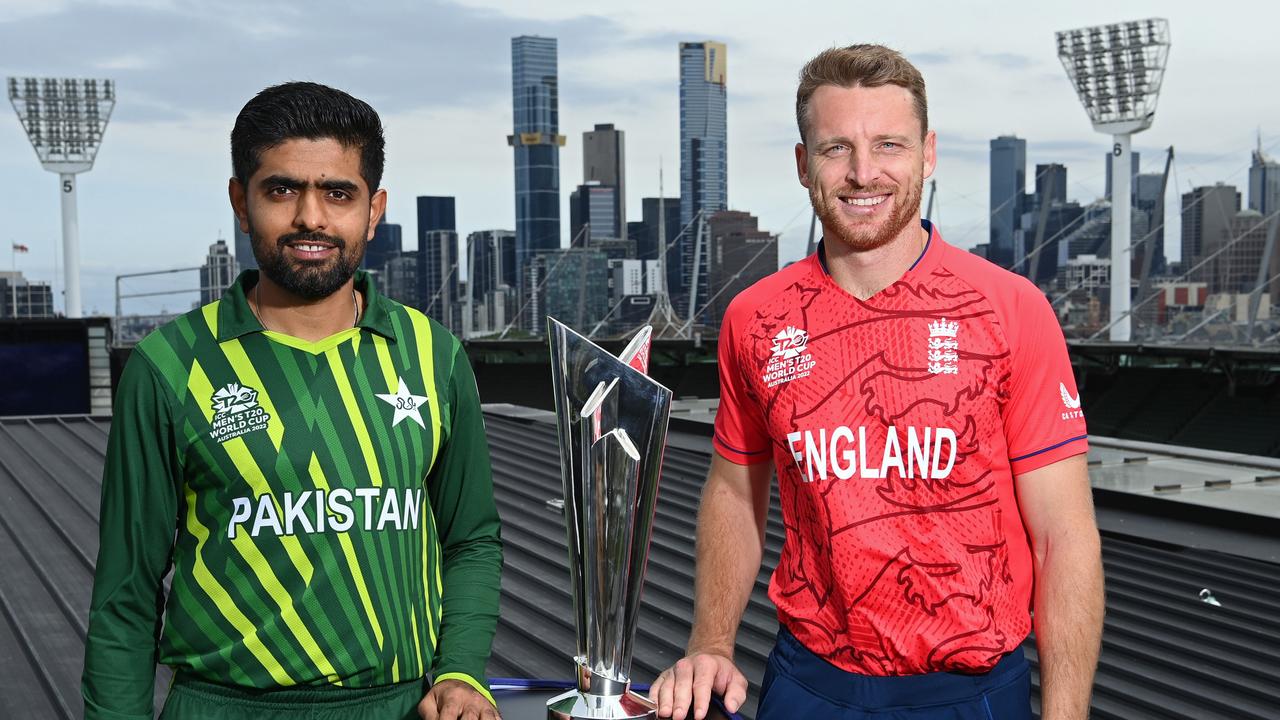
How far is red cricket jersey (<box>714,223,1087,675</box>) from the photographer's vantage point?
4.51ft

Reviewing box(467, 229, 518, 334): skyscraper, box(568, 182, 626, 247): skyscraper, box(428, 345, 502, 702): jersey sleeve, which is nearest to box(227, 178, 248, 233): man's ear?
box(428, 345, 502, 702): jersey sleeve

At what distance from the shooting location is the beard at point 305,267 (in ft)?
4.13

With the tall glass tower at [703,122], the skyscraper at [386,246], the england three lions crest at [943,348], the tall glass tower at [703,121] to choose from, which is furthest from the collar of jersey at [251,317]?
the tall glass tower at [703,121]

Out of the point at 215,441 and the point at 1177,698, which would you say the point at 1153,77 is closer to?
the point at 1177,698

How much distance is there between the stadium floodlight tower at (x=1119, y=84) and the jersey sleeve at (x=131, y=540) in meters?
27.3

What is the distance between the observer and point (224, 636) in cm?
124

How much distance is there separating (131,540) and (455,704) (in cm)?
38

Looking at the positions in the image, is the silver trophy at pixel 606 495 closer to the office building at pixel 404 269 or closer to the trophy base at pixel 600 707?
the trophy base at pixel 600 707

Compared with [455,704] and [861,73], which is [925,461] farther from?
[455,704]

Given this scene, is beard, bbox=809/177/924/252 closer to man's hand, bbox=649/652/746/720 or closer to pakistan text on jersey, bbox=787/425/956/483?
pakistan text on jersey, bbox=787/425/956/483

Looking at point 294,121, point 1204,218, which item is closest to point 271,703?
point 294,121

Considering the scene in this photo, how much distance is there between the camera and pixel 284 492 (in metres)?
1.25

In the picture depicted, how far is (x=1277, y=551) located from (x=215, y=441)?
188 inches

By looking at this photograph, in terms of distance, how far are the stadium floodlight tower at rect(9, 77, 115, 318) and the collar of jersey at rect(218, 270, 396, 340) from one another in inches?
1248
